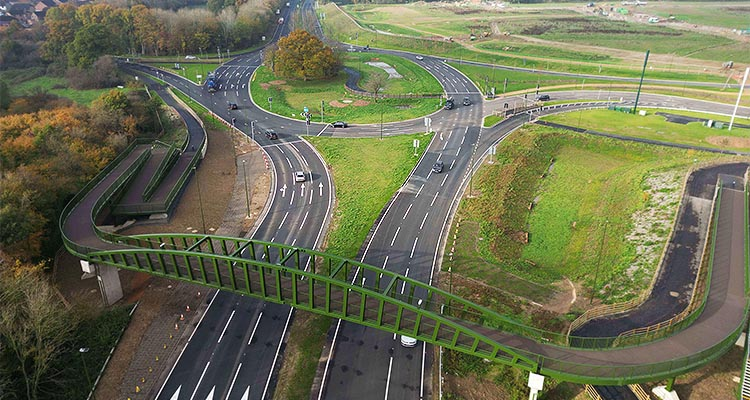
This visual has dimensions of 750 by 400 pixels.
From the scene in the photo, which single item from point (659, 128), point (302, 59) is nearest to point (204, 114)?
point (302, 59)

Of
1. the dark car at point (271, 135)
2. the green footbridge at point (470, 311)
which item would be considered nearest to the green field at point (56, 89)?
the dark car at point (271, 135)

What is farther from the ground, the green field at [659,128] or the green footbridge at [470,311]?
the green field at [659,128]

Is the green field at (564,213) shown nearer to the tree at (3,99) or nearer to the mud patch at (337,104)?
the mud patch at (337,104)

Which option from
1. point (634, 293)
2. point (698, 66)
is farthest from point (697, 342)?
point (698, 66)

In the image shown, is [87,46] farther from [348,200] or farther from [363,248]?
[363,248]

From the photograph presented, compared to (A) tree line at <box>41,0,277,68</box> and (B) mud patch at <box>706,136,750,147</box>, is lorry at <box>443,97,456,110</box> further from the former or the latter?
(A) tree line at <box>41,0,277,68</box>

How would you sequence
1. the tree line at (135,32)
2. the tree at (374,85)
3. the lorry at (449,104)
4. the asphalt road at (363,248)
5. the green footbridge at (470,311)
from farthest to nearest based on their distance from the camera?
the tree line at (135,32)
the tree at (374,85)
the lorry at (449,104)
the asphalt road at (363,248)
the green footbridge at (470,311)

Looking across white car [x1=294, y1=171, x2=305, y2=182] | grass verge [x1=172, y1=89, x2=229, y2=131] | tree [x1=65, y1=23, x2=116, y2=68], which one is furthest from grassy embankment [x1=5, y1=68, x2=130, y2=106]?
white car [x1=294, y1=171, x2=305, y2=182]

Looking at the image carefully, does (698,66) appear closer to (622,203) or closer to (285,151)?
(622,203)
